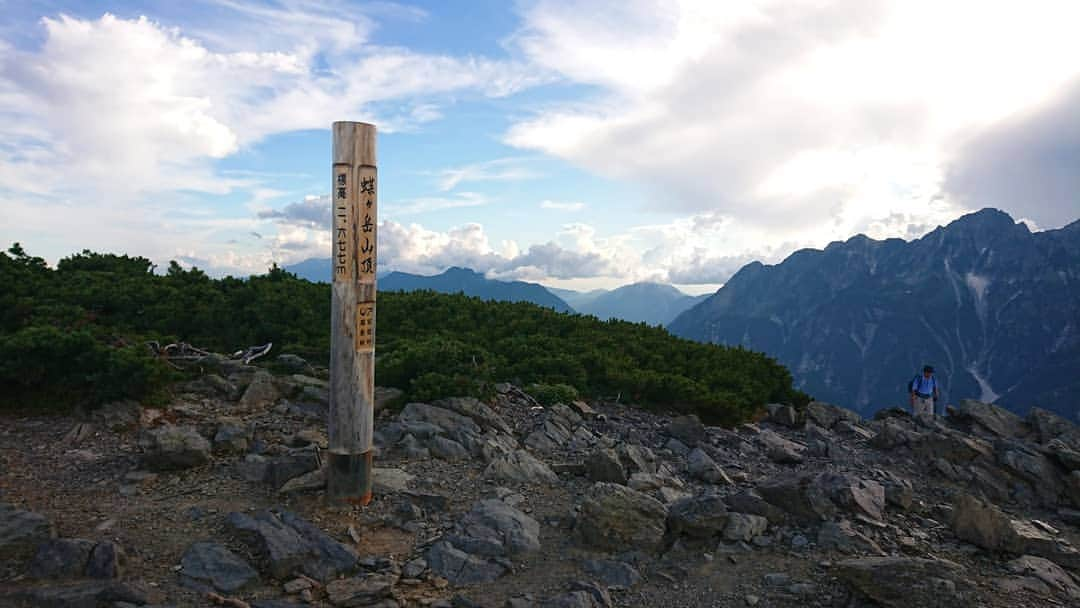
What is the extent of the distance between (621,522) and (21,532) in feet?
17.8

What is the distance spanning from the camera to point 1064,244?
172 m

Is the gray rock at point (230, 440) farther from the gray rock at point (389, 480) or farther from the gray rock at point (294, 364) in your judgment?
the gray rock at point (294, 364)

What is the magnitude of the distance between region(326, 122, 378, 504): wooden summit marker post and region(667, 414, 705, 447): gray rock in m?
6.16

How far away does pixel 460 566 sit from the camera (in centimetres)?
602

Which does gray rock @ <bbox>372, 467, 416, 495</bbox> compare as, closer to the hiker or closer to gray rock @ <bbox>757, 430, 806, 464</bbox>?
gray rock @ <bbox>757, 430, 806, 464</bbox>

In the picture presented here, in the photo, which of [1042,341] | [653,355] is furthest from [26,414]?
[1042,341]

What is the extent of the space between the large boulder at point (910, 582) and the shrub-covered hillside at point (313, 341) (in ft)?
21.6

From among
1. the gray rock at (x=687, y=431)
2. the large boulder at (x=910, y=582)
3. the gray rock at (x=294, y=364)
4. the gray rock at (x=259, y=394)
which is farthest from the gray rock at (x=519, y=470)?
the gray rock at (x=294, y=364)

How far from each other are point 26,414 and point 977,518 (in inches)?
476

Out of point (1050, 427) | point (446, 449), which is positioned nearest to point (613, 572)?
point (446, 449)

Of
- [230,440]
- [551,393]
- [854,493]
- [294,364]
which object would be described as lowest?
[854,493]

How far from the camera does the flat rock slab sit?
5.67 m

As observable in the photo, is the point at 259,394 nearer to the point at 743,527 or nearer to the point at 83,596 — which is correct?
the point at 83,596

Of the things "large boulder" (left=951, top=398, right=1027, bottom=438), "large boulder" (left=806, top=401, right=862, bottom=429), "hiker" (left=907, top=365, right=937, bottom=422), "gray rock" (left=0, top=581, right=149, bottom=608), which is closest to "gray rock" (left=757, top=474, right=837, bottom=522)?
"gray rock" (left=0, top=581, right=149, bottom=608)
